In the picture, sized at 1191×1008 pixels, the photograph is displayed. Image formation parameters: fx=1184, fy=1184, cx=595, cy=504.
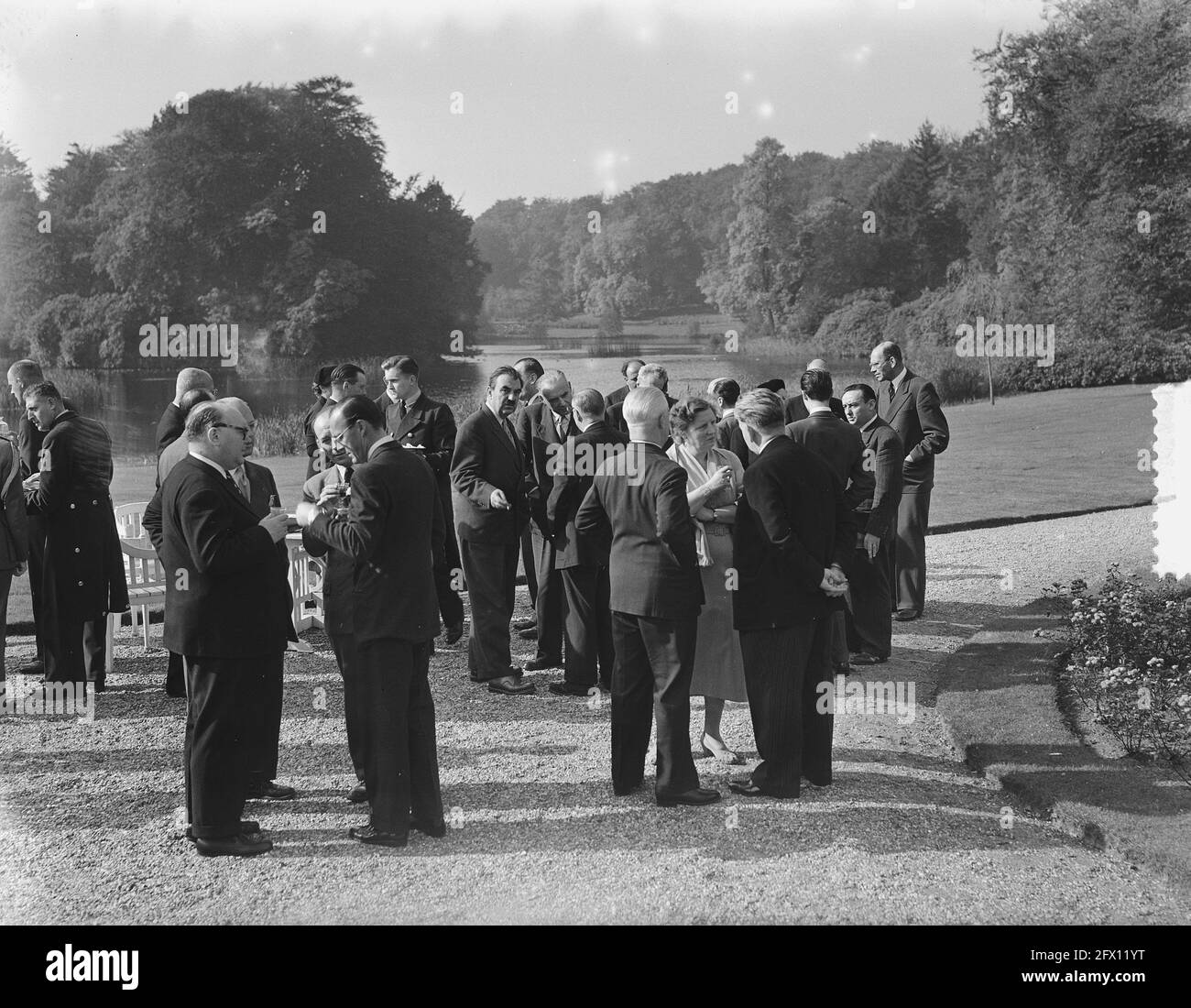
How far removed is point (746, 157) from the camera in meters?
21.1

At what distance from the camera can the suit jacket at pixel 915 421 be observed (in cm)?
1075

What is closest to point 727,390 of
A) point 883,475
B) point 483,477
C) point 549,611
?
point 883,475

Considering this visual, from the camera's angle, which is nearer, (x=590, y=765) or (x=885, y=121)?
(x=590, y=765)

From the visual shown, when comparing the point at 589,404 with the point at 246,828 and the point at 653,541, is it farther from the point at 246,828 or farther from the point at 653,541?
the point at 246,828

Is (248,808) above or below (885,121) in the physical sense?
below

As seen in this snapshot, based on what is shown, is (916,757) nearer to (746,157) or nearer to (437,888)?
(437,888)

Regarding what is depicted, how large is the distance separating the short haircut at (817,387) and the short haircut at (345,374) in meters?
3.28

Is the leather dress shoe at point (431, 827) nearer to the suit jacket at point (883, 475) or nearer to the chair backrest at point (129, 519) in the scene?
the suit jacket at point (883, 475)

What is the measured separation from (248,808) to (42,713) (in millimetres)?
2735


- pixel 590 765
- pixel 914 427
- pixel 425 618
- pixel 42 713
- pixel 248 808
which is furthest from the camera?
pixel 914 427

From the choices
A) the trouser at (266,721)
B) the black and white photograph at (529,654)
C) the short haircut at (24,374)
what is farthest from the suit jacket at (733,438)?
the short haircut at (24,374)
